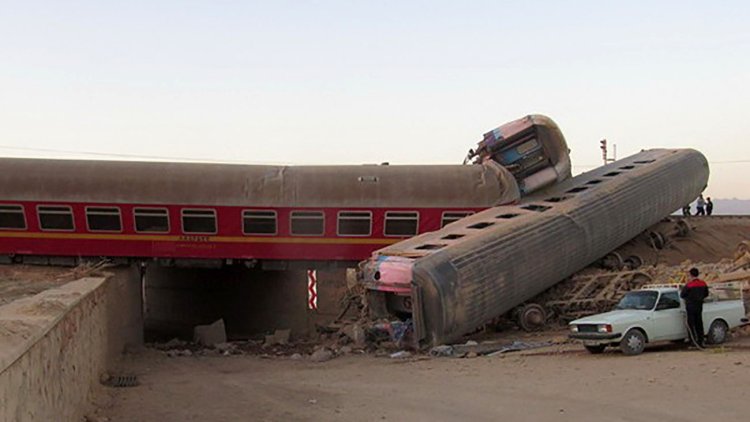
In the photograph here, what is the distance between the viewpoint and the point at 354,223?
2173 centimetres

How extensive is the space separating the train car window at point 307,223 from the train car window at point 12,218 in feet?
23.5

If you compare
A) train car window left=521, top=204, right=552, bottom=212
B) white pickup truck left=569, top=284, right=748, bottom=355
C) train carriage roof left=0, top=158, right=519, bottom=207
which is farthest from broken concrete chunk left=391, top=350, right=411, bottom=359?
train car window left=521, top=204, right=552, bottom=212

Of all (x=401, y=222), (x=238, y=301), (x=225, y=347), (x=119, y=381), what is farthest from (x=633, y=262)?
(x=119, y=381)

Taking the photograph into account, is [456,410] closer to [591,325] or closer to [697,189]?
[591,325]

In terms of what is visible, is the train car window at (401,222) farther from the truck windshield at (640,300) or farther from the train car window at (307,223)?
the truck windshield at (640,300)

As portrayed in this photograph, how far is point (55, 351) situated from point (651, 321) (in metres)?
10.1

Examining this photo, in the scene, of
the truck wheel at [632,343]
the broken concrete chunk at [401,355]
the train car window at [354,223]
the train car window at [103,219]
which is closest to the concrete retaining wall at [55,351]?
the broken concrete chunk at [401,355]

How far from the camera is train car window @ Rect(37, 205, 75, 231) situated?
21609mm

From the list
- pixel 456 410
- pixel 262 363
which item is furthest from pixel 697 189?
pixel 456 410

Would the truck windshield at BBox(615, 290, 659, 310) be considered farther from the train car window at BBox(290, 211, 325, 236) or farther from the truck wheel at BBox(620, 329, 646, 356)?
the train car window at BBox(290, 211, 325, 236)

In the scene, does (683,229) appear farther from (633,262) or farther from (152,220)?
(152,220)

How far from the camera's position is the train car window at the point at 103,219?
21.6 metres

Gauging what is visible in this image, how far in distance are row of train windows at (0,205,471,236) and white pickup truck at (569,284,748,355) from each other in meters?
7.66

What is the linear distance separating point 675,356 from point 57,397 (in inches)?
387
